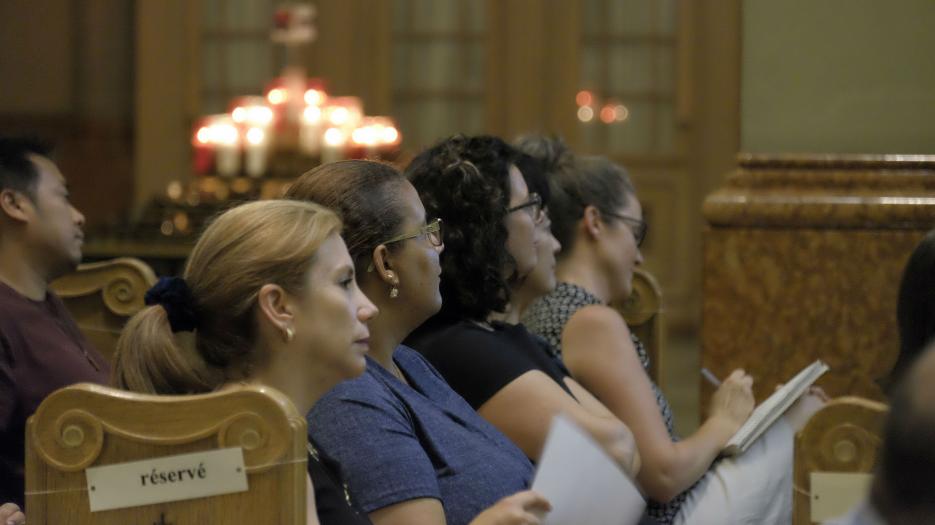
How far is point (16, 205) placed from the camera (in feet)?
10.1

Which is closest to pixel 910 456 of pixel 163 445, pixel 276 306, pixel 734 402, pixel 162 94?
pixel 163 445

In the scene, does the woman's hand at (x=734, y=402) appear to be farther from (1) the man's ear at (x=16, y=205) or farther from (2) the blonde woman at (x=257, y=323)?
(1) the man's ear at (x=16, y=205)

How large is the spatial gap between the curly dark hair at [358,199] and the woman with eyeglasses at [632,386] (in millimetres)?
814

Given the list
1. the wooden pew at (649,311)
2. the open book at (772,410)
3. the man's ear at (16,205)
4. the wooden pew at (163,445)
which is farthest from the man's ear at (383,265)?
the wooden pew at (649,311)

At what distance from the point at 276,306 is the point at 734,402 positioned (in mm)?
1377

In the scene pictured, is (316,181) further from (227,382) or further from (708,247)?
(708,247)

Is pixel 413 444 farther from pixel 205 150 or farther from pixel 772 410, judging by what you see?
pixel 205 150

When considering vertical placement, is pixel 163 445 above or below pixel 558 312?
above

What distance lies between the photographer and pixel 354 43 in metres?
9.99

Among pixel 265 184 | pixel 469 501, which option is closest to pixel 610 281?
pixel 469 501

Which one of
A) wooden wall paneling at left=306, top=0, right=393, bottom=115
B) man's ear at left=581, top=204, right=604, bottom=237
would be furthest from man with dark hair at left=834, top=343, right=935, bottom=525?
wooden wall paneling at left=306, top=0, right=393, bottom=115

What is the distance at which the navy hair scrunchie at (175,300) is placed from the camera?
1.79 meters

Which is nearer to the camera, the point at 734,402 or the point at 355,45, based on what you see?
Result: the point at 734,402

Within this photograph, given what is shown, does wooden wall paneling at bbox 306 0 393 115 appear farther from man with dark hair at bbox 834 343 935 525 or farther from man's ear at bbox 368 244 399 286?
man with dark hair at bbox 834 343 935 525
